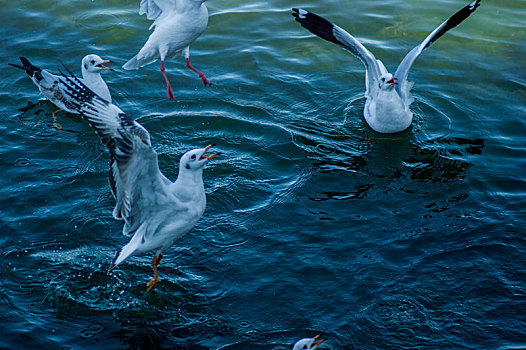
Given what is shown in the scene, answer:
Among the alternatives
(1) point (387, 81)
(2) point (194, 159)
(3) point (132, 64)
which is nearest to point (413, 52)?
(1) point (387, 81)

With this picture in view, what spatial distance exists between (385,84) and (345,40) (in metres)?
0.87

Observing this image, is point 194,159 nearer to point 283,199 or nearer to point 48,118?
point 283,199

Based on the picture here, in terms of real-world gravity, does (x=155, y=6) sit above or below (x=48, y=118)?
above

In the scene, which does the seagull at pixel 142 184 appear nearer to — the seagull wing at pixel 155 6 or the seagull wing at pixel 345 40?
the seagull wing at pixel 155 6

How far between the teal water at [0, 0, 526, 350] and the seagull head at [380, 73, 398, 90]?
76 centimetres

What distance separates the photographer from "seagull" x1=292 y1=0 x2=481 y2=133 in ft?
29.2

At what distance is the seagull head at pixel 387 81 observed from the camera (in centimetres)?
875

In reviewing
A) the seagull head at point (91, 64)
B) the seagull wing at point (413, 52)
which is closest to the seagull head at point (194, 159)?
the seagull wing at point (413, 52)

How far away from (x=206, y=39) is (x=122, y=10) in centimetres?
213

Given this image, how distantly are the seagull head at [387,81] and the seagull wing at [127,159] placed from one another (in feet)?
12.8

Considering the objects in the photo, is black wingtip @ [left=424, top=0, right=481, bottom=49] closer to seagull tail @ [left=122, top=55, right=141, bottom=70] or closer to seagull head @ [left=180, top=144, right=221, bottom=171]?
seagull tail @ [left=122, top=55, right=141, bottom=70]

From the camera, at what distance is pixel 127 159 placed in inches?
209

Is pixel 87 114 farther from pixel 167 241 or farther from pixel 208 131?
pixel 208 131

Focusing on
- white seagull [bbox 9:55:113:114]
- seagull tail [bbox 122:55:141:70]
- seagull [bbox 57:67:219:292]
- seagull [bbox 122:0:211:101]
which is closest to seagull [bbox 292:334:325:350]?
seagull [bbox 57:67:219:292]
